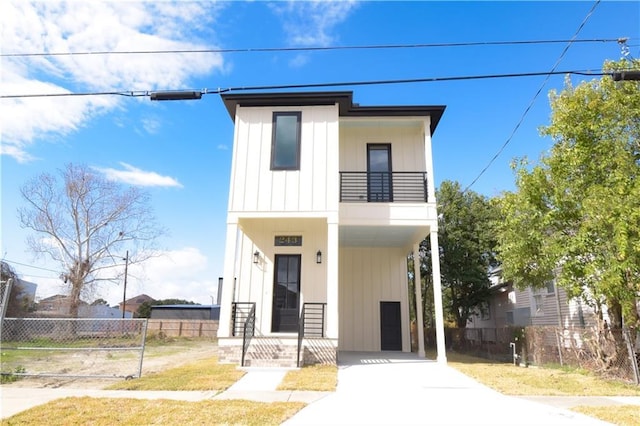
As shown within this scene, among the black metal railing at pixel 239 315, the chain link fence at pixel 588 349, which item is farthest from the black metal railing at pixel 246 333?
the chain link fence at pixel 588 349

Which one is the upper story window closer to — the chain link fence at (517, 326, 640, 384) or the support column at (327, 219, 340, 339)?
the support column at (327, 219, 340, 339)

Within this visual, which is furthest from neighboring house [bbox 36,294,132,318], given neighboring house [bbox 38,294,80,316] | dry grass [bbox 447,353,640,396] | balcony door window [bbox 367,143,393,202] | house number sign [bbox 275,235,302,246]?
dry grass [bbox 447,353,640,396]

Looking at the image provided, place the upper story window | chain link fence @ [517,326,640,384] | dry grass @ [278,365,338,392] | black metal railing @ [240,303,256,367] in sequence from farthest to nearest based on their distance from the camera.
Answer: the upper story window < black metal railing @ [240,303,256,367] < chain link fence @ [517,326,640,384] < dry grass @ [278,365,338,392]

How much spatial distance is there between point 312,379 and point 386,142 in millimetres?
8267

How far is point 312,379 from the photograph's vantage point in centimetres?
715

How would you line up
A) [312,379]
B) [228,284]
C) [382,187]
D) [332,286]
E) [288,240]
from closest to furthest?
[312,379], [332,286], [228,284], [288,240], [382,187]

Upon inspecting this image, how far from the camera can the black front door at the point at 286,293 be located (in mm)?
11016

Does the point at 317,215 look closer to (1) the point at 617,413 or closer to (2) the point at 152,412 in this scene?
(2) the point at 152,412

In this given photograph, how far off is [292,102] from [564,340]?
10068 mm

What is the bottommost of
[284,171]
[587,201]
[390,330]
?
[390,330]

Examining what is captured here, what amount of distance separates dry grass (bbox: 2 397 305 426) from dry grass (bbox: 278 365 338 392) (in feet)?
3.84

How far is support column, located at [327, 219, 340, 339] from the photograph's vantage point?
9383 millimetres

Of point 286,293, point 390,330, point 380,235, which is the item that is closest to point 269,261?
point 286,293

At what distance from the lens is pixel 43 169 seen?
78.3 ft
